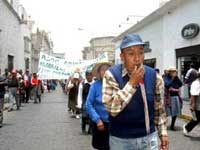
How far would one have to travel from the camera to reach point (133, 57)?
3.69 metres

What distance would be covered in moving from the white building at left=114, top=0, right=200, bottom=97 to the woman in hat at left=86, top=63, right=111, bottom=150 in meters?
16.9

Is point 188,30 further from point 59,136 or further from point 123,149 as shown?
point 123,149

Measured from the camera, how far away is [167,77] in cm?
1198

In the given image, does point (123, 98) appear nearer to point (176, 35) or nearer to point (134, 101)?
point (134, 101)

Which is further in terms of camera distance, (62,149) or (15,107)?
(15,107)

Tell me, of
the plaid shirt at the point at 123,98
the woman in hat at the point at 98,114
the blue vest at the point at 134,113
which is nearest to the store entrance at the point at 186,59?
the woman in hat at the point at 98,114

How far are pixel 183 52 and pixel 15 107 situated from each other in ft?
29.8

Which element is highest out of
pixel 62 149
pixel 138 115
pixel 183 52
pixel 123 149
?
pixel 183 52

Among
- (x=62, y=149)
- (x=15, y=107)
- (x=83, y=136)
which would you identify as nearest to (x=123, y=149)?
(x=62, y=149)

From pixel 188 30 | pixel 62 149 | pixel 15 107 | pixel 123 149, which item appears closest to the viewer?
pixel 123 149

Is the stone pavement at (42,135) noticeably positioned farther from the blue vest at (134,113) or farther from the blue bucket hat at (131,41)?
the blue bucket hat at (131,41)

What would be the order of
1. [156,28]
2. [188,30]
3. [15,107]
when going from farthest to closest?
[156,28]
[188,30]
[15,107]

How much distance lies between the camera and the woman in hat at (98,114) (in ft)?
18.8

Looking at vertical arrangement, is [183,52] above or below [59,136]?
above
